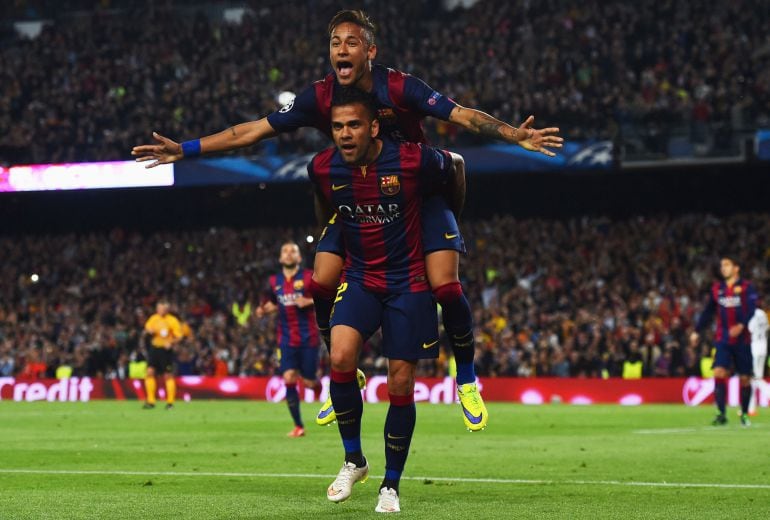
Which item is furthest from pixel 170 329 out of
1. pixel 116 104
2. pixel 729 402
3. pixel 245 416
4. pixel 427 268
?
pixel 427 268

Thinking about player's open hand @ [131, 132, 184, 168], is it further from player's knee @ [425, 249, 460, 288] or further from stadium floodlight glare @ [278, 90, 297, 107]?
stadium floodlight glare @ [278, 90, 297, 107]

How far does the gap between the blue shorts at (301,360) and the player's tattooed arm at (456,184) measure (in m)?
8.20

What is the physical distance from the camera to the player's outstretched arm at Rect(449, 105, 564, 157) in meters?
7.81

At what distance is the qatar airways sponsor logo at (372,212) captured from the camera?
27.0 feet

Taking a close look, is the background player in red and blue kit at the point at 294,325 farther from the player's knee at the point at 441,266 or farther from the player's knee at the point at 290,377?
the player's knee at the point at 441,266

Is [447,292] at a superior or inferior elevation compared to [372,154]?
inferior

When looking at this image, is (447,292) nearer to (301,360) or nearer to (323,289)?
(323,289)

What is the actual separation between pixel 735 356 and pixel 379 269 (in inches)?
437

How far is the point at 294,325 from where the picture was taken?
16.6 meters

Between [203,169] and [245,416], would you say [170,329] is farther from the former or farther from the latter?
[203,169]

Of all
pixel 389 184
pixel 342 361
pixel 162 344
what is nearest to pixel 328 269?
pixel 342 361

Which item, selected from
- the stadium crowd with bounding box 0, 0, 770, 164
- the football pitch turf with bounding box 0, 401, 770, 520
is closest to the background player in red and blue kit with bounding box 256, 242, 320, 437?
the football pitch turf with bounding box 0, 401, 770, 520

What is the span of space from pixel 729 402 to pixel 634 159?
6889mm

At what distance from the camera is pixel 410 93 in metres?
8.30
